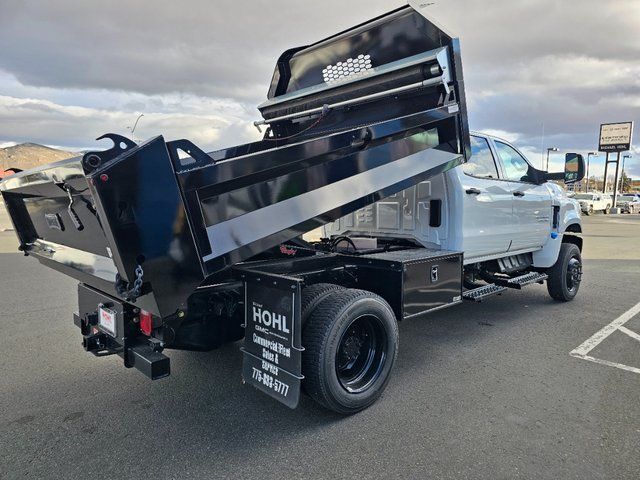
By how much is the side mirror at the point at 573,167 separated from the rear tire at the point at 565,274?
1122mm

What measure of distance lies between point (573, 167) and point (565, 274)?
1602 millimetres

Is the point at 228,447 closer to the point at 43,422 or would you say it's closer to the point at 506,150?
the point at 43,422

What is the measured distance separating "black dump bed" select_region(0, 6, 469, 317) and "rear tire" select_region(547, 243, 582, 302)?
3346 millimetres

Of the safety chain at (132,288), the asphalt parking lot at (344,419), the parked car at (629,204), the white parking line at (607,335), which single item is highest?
the safety chain at (132,288)

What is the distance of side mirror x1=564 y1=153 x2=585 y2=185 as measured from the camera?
593cm

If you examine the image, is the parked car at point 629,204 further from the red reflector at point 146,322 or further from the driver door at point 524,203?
the red reflector at point 146,322

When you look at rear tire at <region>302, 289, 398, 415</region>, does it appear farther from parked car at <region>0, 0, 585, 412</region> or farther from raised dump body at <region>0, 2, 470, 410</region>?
raised dump body at <region>0, 2, 470, 410</region>

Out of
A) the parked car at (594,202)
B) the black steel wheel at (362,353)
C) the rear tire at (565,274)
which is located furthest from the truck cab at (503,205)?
the parked car at (594,202)

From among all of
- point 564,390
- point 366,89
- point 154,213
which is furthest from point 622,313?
point 154,213

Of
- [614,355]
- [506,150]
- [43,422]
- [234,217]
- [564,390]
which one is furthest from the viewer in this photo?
[506,150]

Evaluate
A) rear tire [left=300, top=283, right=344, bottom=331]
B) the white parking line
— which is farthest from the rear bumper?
the white parking line

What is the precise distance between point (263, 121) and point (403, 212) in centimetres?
185

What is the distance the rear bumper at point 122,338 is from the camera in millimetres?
2879

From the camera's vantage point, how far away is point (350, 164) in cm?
334
